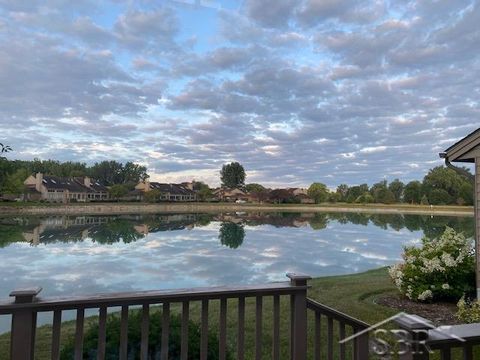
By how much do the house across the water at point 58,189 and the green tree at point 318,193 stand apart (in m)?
47.1

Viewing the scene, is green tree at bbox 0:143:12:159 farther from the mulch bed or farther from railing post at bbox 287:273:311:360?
the mulch bed

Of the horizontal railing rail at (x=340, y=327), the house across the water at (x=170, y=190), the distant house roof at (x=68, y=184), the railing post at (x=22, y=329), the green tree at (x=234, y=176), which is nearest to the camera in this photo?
the railing post at (x=22, y=329)

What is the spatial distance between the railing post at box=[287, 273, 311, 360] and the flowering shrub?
4.91m

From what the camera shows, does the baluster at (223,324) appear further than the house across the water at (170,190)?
No

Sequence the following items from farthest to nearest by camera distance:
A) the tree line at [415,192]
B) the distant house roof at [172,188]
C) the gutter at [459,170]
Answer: the distant house roof at [172,188], the tree line at [415,192], the gutter at [459,170]

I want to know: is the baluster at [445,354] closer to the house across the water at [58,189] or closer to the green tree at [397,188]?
the house across the water at [58,189]

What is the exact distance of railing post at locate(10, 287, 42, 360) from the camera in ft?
6.61

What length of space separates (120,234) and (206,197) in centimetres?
6330

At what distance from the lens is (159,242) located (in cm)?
1897

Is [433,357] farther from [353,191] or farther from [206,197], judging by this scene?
[353,191]

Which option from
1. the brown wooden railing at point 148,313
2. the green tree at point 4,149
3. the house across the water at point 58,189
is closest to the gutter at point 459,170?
the brown wooden railing at point 148,313

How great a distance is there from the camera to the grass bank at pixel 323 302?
4.90 m

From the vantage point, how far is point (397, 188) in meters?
80.3

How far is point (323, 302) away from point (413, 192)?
232 ft
